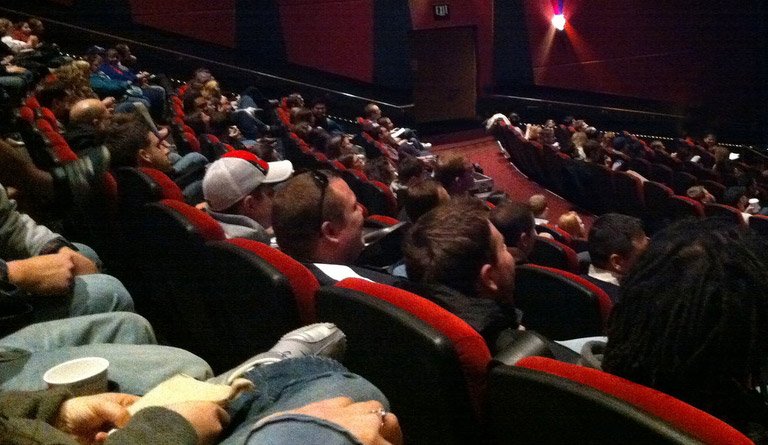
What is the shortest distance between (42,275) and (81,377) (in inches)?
10.8

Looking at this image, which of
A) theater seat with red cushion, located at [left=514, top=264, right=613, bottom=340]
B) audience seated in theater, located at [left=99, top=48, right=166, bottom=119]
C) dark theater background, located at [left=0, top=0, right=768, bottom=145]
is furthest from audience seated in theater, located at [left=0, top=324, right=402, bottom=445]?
dark theater background, located at [left=0, top=0, right=768, bottom=145]

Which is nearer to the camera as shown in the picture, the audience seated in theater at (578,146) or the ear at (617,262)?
the ear at (617,262)

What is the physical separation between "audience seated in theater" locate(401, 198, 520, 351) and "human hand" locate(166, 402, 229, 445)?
1.04 feet

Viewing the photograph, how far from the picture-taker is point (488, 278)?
70 cm

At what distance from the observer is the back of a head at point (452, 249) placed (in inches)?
27.0

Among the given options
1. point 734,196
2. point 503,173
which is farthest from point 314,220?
point 503,173

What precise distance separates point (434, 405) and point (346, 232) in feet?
1.29

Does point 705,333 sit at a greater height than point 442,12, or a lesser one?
lesser

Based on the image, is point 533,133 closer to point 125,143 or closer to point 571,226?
point 571,226

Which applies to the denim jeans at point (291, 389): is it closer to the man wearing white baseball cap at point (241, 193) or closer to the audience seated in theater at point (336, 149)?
the man wearing white baseball cap at point (241, 193)

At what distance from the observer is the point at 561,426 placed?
452mm

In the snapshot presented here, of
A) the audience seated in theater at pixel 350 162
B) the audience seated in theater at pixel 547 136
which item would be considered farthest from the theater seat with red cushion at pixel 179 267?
the audience seated in theater at pixel 547 136

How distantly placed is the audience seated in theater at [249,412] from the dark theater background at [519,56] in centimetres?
415

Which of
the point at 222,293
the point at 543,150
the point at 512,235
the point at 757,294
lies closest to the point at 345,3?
the point at 543,150
